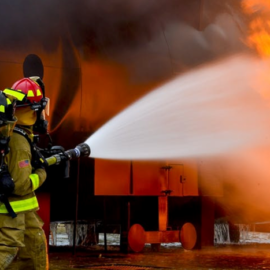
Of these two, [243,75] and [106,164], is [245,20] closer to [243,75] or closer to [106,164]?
[243,75]

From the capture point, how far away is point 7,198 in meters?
4.51

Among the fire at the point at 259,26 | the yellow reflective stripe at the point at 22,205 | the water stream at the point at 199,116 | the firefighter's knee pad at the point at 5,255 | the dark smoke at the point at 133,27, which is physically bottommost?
the firefighter's knee pad at the point at 5,255

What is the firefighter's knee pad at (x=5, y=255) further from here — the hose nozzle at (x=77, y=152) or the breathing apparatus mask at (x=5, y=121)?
the hose nozzle at (x=77, y=152)

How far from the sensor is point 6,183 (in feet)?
14.2

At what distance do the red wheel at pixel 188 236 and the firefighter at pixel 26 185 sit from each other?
4.31 m

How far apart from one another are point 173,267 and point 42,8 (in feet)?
10.6

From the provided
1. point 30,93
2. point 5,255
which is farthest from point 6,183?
point 30,93

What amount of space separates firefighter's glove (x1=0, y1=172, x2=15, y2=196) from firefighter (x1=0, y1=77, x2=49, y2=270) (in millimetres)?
94

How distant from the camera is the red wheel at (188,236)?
29.2ft

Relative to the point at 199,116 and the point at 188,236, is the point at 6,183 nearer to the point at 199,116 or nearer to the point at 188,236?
the point at 199,116

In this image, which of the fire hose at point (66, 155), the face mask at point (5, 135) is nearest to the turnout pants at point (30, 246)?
the fire hose at point (66, 155)

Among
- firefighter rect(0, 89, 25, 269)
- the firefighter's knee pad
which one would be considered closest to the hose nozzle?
firefighter rect(0, 89, 25, 269)

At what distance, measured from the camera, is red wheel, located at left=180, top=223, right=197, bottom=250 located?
351 inches

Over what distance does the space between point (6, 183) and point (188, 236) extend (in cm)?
506
